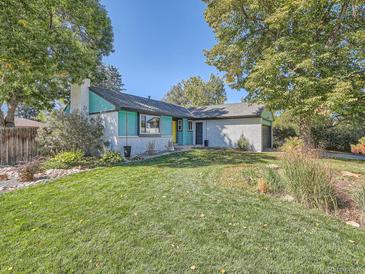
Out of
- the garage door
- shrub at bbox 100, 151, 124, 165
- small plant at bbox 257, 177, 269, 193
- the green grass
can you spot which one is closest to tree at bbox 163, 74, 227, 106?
the garage door

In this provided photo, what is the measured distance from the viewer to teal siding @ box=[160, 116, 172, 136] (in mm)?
14883

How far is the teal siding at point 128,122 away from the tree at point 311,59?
7.19m

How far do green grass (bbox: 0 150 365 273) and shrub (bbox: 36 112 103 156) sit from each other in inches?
210

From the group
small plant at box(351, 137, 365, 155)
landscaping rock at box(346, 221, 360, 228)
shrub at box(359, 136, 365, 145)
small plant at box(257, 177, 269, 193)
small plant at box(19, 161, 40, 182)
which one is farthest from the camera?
shrub at box(359, 136, 365, 145)

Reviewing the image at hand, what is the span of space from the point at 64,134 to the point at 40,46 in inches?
165

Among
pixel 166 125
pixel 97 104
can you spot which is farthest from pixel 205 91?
pixel 97 104

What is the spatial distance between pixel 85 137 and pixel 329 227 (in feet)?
35.2

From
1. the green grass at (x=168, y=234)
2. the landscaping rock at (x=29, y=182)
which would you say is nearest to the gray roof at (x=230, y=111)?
the green grass at (x=168, y=234)

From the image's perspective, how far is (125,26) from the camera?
47.5 feet

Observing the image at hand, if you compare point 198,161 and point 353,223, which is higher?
point 198,161

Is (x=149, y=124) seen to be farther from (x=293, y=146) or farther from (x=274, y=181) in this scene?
(x=274, y=181)

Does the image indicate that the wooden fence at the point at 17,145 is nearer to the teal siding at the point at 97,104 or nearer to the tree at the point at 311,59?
the teal siding at the point at 97,104

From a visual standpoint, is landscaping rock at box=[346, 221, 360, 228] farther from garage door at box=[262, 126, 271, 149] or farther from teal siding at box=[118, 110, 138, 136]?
garage door at box=[262, 126, 271, 149]

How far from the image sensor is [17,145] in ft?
33.8
